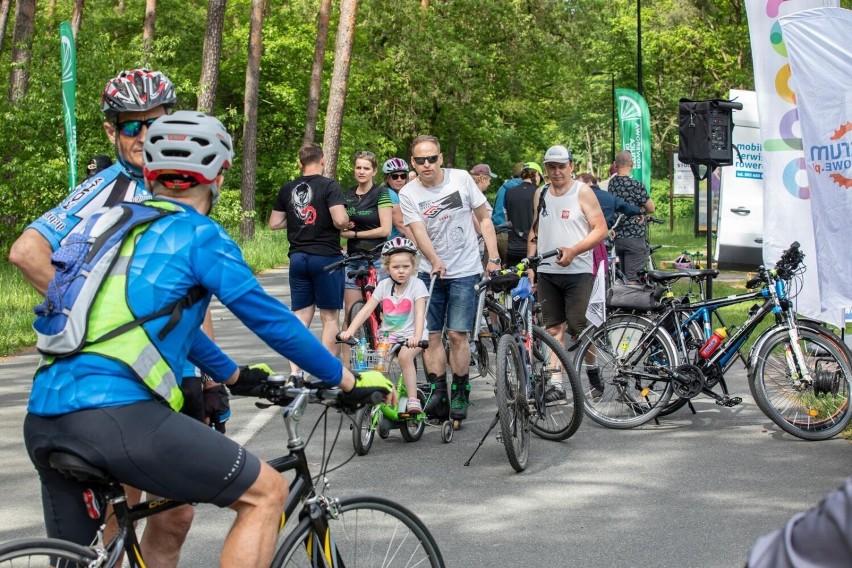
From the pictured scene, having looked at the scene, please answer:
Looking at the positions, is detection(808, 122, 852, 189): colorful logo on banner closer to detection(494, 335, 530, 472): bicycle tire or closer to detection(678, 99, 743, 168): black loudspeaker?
detection(494, 335, 530, 472): bicycle tire

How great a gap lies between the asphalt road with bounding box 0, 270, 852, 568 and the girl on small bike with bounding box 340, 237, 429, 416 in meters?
0.57

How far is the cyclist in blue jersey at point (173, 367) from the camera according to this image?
3189mm

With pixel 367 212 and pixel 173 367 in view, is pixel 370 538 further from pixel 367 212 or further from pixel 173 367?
pixel 367 212

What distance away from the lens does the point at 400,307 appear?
8.30 m

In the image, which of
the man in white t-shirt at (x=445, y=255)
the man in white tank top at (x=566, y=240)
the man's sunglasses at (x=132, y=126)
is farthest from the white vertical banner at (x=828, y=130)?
the man's sunglasses at (x=132, y=126)

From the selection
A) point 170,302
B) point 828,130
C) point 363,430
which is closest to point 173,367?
point 170,302

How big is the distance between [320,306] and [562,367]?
2.55 meters

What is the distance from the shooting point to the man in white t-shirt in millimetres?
8680

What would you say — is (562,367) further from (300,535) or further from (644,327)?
(300,535)

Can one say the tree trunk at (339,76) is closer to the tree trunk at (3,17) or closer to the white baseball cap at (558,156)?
the tree trunk at (3,17)

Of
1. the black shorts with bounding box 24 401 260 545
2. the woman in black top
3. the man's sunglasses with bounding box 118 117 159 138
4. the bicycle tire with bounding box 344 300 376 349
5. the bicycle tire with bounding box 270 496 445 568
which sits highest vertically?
the man's sunglasses with bounding box 118 117 159 138

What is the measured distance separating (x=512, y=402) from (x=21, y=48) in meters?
17.0

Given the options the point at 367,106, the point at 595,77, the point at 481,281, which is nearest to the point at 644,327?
the point at 481,281

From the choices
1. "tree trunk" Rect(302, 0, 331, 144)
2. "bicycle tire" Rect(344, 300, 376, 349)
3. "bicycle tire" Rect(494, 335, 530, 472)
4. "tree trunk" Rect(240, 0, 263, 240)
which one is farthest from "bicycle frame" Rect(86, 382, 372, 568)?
"tree trunk" Rect(302, 0, 331, 144)
